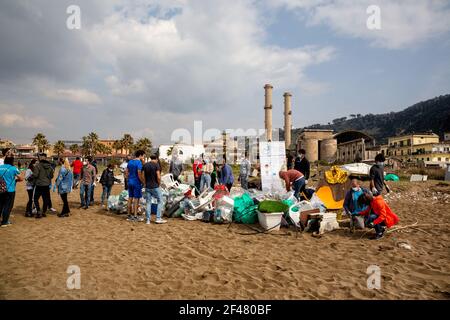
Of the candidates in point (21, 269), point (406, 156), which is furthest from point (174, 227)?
point (406, 156)

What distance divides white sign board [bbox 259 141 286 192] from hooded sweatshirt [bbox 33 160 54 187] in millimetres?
8380

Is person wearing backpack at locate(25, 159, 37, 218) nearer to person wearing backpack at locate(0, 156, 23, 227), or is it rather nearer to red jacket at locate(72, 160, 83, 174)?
person wearing backpack at locate(0, 156, 23, 227)

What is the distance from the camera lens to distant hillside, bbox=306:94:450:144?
109688 mm

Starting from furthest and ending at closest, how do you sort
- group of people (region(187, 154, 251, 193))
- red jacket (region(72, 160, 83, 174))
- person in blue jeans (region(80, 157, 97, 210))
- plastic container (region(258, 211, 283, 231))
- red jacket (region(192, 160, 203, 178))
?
red jacket (region(72, 160, 83, 174)) < red jacket (region(192, 160, 203, 178)) < group of people (region(187, 154, 251, 193)) < person in blue jeans (region(80, 157, 97, 210)) < plastic container (region(258, 211, 283, 231))

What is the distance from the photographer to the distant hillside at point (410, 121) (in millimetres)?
109688

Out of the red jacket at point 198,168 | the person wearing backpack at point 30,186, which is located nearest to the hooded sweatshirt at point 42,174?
the person wearing backpack at point 30,186

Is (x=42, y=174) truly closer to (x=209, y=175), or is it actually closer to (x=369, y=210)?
(x=209, y=175)

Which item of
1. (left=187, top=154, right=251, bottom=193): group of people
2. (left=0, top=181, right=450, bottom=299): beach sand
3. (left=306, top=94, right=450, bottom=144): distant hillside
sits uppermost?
(left=306, top=94, right=450, bottom=144): distant hillside

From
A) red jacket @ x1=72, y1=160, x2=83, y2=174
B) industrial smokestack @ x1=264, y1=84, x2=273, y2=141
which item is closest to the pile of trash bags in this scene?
red jacket @ x1=72, y1=160, x2=83, y2=174

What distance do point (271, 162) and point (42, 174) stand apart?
8.93 metres

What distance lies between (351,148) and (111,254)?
51.2 meters
